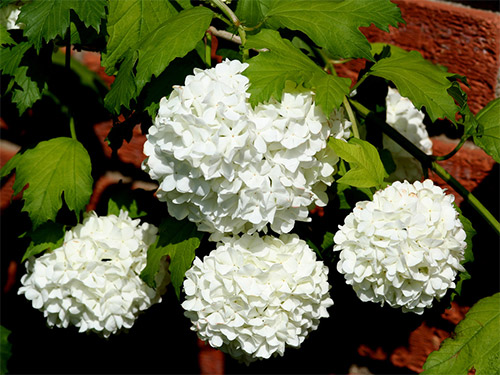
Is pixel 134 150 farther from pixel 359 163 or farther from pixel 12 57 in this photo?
pixel 359 163

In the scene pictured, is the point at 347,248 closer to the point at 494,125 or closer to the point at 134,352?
the point at 494,125

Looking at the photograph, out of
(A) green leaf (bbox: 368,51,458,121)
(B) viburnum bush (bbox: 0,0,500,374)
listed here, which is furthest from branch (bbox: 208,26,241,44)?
(A) green leaf (bbox: 368,51,458,121)

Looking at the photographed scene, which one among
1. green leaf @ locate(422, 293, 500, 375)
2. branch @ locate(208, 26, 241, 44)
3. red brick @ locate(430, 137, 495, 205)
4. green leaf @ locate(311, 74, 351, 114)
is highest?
green leaf @ locate(311, 74, 351, 114)

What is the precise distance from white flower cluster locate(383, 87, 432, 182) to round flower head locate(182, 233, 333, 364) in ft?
1.45

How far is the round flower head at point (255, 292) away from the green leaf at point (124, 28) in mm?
465

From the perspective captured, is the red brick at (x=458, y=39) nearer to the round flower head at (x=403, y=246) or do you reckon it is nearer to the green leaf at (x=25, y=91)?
the round flower head at (x=403, y=246)

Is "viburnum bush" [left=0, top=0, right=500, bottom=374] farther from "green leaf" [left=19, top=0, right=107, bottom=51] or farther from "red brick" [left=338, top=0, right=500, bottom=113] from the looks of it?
"red brick" [left=338, top=0, right=500, bottom=113]

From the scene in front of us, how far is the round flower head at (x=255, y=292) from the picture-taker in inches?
44.0

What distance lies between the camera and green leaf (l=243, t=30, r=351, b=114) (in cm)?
105

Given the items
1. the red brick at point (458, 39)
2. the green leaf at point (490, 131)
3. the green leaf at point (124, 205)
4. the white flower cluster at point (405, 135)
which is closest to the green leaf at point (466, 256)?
the green leaf at point (490, 131)

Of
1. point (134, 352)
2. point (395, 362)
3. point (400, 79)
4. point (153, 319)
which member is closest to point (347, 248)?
point (400, 79)

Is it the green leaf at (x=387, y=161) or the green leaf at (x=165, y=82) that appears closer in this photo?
the green leaf at (x=165, y=82)

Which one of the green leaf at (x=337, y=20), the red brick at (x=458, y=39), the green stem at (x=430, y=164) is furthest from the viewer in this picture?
the red brick at (x=458, y=39)

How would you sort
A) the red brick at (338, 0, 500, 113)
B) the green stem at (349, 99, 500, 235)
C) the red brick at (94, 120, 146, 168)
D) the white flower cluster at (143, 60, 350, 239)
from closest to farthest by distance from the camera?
the white flower cluster at (143, 60, 350, 239), the green stem at (349, 99, 500, 235), the red brick at (338, 0, 500, 113), the red brick at (94, 120, 146, 168)
